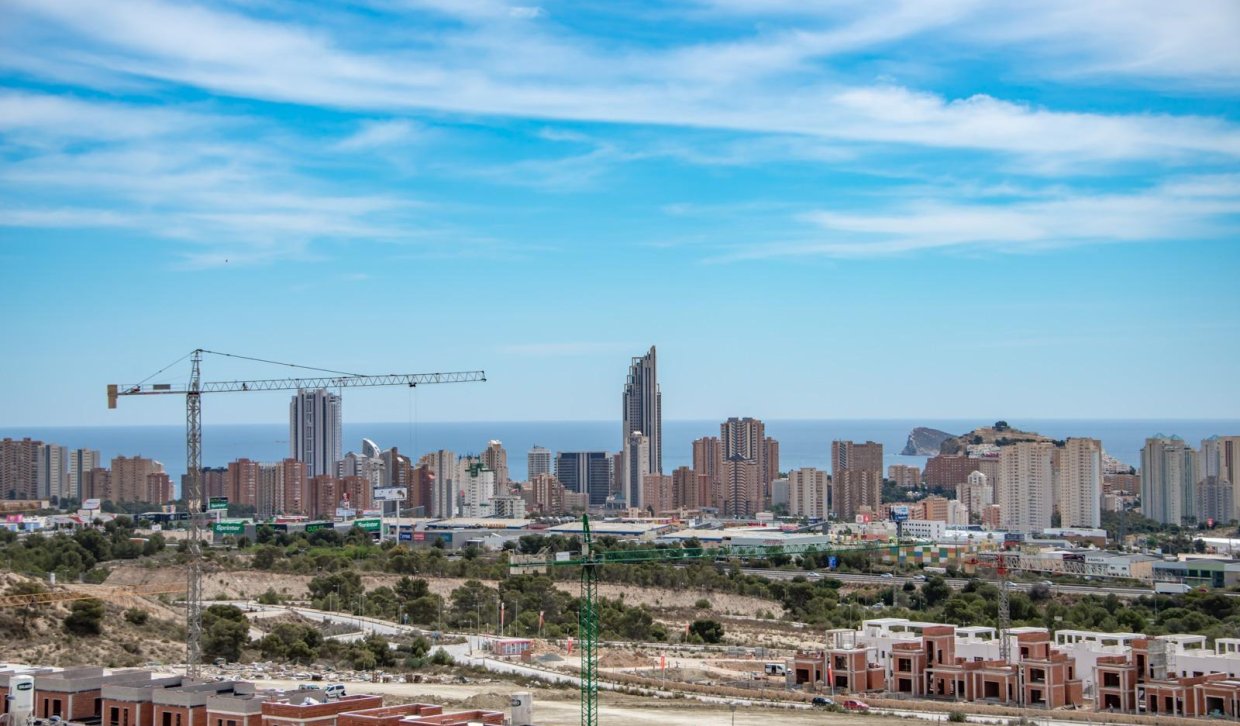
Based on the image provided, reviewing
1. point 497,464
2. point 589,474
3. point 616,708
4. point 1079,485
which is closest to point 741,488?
point 497,464

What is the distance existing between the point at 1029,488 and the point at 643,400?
42046 millimetres

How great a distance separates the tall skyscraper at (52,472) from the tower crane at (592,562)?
62.0 meters

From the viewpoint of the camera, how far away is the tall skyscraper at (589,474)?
122 metres

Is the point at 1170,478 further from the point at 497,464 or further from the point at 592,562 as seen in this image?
the point at 592,562

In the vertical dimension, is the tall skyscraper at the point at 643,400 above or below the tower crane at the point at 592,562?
above

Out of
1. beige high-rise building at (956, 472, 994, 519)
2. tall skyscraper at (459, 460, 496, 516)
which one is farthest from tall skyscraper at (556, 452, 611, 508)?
beige high-rise building at (956, 472, 994, 519)

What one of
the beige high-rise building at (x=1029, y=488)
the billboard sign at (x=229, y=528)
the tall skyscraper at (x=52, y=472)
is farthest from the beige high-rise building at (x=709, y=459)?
the tall skyscraper at (x=52, y=472)

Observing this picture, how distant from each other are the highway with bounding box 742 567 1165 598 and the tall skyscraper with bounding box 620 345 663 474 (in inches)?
2375

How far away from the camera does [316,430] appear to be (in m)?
122

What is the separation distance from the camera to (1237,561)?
59125mm

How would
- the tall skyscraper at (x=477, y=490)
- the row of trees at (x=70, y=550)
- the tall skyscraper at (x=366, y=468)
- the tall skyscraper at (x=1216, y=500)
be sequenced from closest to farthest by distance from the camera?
the row of trees at (x=70, y=550) → the tall skyscraper at (x=1216, y=500) → the tall skyscraper at (x=366, y=468) → the tall skyscraper at (x=477, y=490)

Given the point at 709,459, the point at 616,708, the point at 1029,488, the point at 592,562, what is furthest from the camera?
the point at 709,459

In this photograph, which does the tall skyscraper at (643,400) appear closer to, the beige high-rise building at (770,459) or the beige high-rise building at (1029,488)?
the beige high-rise building at (770,459)

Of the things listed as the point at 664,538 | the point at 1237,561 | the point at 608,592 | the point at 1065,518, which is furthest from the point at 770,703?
the point at 1065,518
